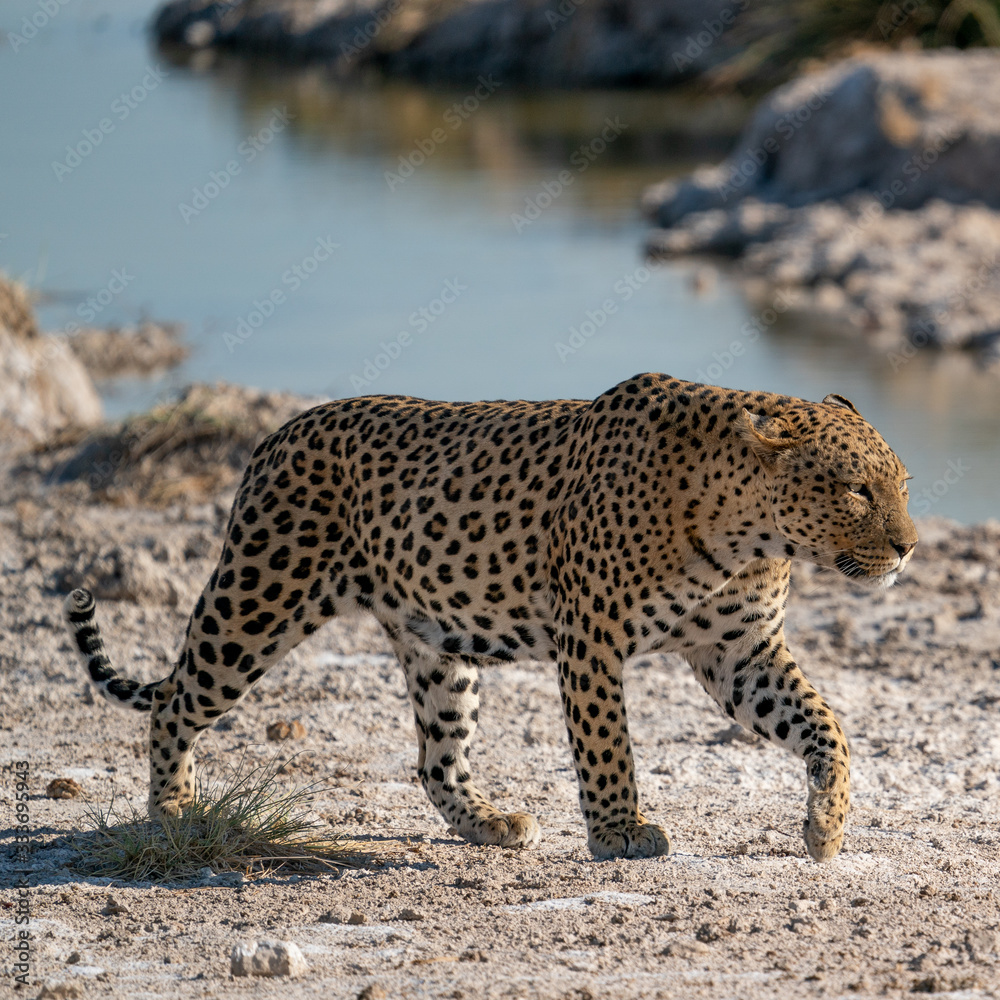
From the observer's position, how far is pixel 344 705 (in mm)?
7590

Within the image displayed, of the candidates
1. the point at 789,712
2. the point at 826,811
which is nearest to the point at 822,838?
the point at 826,811

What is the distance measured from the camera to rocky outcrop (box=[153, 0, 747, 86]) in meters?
40.2

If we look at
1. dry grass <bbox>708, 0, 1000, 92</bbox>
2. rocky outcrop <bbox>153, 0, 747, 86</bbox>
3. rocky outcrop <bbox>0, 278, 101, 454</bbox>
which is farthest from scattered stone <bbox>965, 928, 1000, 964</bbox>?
rocky outcrop <bbox>153, 0, 747, 86</bbox>

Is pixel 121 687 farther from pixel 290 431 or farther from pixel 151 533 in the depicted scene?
pixel 151 533

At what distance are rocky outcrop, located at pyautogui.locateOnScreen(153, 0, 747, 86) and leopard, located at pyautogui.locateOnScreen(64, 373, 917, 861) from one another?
3040 cm

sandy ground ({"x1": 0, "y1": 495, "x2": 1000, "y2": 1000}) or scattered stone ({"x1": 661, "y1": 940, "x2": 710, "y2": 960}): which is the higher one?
sandy ground ({"x1": 0, "y1": 495, "x2": 1000, "y2": 1000})

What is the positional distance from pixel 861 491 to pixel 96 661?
2950 millimetres

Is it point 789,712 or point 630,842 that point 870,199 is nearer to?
point 789,712

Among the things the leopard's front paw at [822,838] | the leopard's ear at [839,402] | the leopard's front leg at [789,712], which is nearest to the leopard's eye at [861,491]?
the leopard's ear at [839,402]

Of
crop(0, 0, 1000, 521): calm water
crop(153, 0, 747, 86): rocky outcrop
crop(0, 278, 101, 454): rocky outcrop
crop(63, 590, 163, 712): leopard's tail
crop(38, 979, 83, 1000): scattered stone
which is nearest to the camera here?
crop(38, 979, 83, 1000): scattered stone

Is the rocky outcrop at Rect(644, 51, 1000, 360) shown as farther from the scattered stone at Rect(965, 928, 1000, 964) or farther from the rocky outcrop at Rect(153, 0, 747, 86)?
the scattered stone at Rect(965, 928, 1000, 964)

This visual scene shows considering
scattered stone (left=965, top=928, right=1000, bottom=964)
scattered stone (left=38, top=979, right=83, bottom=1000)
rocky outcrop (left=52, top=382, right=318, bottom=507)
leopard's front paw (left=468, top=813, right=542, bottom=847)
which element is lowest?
scattered stone (left=38, top=979, right=83, bottom=1000)

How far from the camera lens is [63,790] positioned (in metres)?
6.38

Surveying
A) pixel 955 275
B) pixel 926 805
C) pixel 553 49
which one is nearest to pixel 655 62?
pixel 553 49
